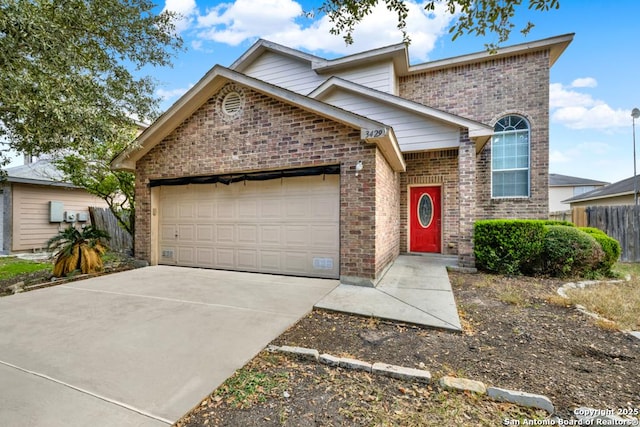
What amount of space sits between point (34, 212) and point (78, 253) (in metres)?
6.71

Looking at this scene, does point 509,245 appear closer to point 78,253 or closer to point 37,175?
point 78,253

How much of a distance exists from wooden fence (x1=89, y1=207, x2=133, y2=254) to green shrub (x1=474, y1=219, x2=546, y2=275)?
12.0 m

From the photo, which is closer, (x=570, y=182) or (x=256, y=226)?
(x=256, y=226)

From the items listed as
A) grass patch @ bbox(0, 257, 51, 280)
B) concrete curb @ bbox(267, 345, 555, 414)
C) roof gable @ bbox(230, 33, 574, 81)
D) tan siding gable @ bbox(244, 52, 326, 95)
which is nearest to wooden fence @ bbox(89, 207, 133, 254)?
grass patch @ bbox(0, 257, 51, 280)

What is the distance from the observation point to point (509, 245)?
652 centimetres

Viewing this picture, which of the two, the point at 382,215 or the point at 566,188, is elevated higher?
the point at 566,188

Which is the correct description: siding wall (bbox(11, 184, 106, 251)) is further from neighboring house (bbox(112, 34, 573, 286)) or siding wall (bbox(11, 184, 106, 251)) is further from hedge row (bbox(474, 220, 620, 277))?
hedge row (bbox(474, 220, 620, 277))

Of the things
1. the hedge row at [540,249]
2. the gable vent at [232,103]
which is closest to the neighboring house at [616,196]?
the hedge row at [540,249]

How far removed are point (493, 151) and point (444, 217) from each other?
271cm

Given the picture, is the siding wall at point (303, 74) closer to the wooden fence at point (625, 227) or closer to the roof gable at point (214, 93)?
the roof gable at point (214, 93)

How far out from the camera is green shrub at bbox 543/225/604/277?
6.09 m

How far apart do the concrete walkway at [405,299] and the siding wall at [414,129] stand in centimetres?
327

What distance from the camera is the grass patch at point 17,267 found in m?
6.71

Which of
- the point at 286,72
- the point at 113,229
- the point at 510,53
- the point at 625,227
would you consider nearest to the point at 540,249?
the point at 625,227
